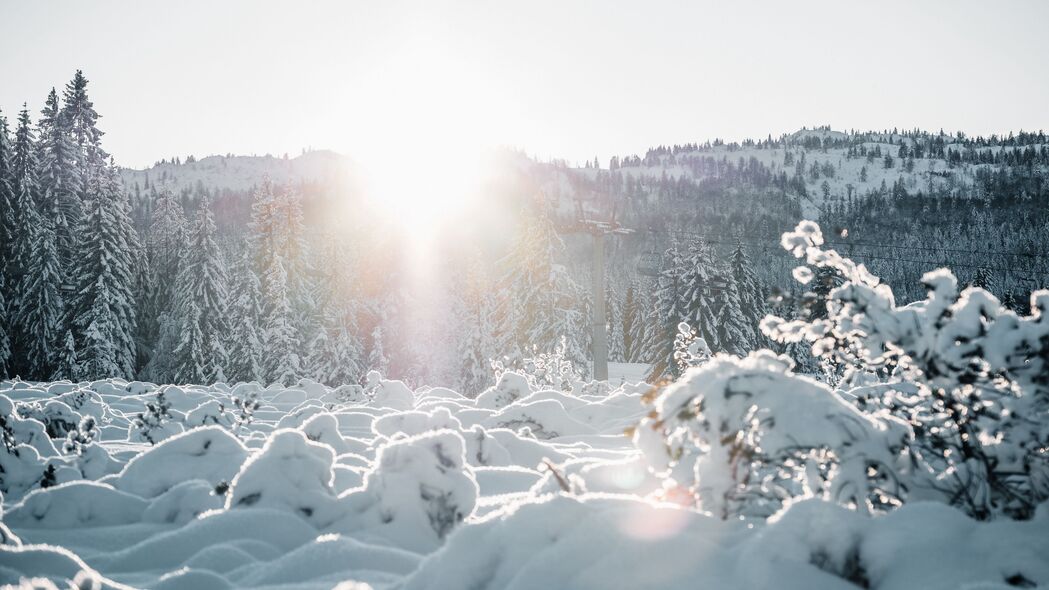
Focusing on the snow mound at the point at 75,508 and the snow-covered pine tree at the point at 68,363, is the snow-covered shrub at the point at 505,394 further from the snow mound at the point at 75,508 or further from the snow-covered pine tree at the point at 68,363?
the snow-covered pine tree at the point at 68,363

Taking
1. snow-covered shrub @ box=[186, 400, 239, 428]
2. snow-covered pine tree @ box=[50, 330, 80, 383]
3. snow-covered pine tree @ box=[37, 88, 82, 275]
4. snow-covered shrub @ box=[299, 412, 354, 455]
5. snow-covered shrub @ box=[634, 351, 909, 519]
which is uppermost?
snow-covered pine tree @ box=[37, 88, 82, 275]

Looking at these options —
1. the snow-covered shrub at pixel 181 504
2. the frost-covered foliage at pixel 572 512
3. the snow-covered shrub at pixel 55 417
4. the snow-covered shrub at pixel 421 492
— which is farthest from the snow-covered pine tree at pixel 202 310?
the snow-covered shrub at pixel 421 492

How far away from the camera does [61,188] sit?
108ft

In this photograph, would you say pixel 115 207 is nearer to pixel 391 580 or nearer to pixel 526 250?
pixel 526 250

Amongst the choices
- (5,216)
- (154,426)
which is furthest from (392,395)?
(5,216)

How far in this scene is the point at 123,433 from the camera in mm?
9531

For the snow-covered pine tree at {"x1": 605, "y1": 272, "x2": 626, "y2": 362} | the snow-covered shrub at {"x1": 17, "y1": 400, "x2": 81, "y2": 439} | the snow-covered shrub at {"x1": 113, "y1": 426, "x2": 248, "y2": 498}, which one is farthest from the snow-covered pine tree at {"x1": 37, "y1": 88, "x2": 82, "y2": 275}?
the snow-covered pine tree at {"x1": 605, "y1": 272, "x2": 626, "y2": 362}

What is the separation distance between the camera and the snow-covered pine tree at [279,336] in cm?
3362

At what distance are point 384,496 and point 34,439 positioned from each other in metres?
4.83

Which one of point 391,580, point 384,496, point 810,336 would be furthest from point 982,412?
point 384,496

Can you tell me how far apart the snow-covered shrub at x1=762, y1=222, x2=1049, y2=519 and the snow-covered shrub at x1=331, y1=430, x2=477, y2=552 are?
7.73ft

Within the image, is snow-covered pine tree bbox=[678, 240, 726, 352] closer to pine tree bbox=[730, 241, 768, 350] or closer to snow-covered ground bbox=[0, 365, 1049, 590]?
pine tree bbox=[730, 241, 768, 350]

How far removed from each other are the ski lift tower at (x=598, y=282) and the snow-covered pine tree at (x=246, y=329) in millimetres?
19438

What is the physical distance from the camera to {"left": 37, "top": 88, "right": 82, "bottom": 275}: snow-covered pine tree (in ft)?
107
